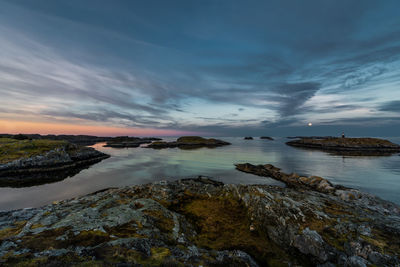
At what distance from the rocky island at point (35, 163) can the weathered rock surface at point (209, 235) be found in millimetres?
32293

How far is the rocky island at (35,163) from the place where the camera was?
32025 mm

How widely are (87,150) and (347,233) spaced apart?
7189 centimetres

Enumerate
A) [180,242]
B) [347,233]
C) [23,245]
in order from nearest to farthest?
[23,245]
[180,242]
[347,233]

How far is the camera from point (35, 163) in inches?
1516

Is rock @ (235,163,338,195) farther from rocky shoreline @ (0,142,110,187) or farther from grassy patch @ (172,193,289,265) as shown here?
rocky shoreline @ (0,142,110,187)

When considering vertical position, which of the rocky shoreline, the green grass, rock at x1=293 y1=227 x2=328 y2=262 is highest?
the green grass

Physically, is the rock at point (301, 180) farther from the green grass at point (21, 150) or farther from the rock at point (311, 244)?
the green grass at point (21, 150)

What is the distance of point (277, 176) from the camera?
31.6 meters

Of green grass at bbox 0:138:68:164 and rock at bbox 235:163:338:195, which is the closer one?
rock at bbox 235:163:338:195

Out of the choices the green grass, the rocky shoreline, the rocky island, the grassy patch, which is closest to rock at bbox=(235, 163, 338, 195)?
the grassy patch

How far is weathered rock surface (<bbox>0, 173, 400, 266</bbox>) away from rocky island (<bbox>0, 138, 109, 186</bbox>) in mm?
32293

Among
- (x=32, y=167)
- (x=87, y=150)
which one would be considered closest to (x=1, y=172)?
(x=32, y=167)

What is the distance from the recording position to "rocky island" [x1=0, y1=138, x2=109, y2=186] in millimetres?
32025

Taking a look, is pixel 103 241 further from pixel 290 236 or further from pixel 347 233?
pixel 347 233
